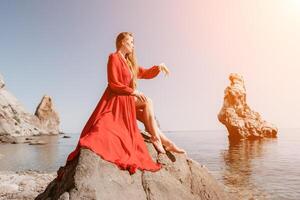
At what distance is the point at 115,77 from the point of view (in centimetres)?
706

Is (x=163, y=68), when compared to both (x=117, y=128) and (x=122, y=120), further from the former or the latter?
(x=117, y=128)

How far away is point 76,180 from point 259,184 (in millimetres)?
19313

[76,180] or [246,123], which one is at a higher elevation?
[76,180]

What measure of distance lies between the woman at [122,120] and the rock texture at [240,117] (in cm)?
8424

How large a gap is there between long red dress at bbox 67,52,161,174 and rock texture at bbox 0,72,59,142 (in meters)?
80.1

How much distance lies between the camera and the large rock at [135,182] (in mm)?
5766

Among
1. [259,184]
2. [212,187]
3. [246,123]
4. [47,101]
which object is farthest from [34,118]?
[212,187]

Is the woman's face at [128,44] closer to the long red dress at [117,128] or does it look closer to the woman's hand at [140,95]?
the long red dress at [117,128]

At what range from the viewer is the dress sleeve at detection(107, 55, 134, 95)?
700 centimetres

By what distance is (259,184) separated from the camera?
22.4 metres

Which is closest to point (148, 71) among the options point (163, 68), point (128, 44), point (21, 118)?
point (163, 68)

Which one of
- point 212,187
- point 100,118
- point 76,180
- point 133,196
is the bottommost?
point 212,187

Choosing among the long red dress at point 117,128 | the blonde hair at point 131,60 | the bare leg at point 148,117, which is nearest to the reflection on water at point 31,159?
the bare leg at point 148,117

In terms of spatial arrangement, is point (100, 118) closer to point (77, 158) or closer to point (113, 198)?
point (77, 158)
